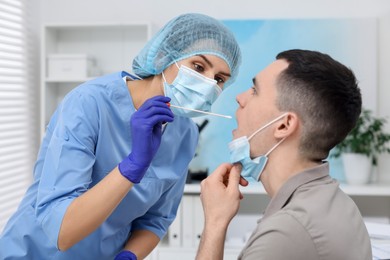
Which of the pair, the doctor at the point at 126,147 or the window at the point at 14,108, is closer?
the doctor at the point at 126,147

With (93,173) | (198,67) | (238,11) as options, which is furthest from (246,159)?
(238,11)

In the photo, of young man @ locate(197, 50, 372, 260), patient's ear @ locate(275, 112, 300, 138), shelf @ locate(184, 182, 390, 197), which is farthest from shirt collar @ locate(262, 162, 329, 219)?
shelf @ locate(184, 182, 390, 197)

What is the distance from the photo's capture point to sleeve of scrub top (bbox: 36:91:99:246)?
3.96ft

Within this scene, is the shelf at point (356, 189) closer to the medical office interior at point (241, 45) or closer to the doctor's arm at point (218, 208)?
the medical office interior at point (241, 45)

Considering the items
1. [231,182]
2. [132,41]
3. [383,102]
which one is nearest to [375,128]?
[383,102]

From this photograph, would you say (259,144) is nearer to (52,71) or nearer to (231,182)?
(231,182)

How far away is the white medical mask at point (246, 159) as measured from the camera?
1.24 meters

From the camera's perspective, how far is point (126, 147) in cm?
148

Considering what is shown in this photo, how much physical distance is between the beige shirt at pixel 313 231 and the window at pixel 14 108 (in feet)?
6.99

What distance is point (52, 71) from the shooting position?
3.03m

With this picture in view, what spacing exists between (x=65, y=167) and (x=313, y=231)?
665 millimetres

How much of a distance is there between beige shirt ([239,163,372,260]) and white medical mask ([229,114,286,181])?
183 mm

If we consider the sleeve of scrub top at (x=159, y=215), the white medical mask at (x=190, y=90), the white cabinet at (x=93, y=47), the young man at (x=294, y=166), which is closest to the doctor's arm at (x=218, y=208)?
the young man at (x=294, y=166)

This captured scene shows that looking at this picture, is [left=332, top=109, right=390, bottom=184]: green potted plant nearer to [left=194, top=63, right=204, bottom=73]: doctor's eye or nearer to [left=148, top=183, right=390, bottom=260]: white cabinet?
[left=148, top=183, right=390, bottom=260]: white cabinet
